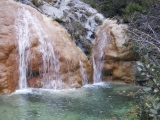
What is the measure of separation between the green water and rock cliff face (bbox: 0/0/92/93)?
0.56m

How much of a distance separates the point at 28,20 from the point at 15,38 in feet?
3.79

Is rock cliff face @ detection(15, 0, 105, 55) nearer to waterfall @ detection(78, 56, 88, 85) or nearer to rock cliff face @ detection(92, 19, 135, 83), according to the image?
rock cliff face @ detection(92, 19, 135, 83)

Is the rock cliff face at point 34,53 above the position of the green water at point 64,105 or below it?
above

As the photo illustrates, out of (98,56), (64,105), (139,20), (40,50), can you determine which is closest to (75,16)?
(98,56)

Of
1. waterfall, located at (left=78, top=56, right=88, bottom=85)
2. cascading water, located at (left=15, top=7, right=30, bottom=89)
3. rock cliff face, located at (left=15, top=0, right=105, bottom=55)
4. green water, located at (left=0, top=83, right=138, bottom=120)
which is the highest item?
rock cliff face, located at (left=15, top=0, right=105, bottom=55)

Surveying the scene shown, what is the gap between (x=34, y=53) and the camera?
8.98 metres

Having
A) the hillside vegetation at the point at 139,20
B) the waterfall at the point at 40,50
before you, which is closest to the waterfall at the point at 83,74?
the waterfall at the point at 40,50

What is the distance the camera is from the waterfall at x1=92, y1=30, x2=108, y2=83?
36.8 feet

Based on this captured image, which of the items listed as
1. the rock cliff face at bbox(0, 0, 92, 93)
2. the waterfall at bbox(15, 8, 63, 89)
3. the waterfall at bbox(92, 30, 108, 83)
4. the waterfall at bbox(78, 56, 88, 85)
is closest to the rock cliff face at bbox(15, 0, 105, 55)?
the waterfall at bbox(92, 30, 108, 83)

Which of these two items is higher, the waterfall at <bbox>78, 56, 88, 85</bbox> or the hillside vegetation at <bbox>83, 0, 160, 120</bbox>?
the hillside vegetation at <bbox>83, 0, 160, 120</bbox>

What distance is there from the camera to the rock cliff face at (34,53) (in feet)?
27.7

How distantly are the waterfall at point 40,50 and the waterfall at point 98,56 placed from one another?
7.70ft

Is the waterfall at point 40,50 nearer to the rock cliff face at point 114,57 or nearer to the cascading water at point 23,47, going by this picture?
the cascading water at point 23,47

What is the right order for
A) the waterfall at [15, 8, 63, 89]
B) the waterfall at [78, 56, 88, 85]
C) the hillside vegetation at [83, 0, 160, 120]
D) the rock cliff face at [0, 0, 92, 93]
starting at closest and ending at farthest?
the hillside vegetation at [83, 0, 160, 120]
the rock cliff face at [0, 0, 92, 93]
the waterfall at [15, 8, 63, 89]
the waterfall at [78, 56, 88, 85]
